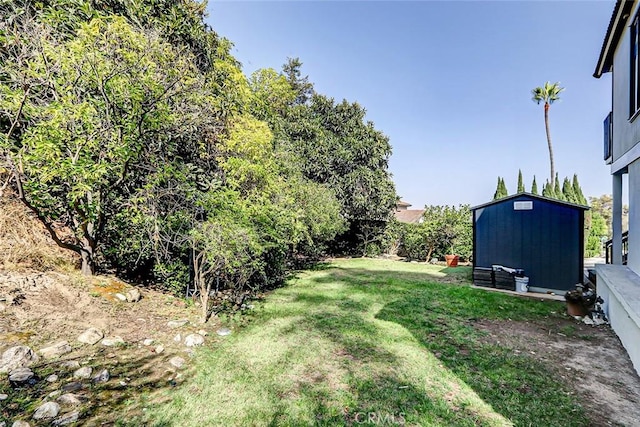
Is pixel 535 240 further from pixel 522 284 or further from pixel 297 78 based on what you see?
pixel 297 78

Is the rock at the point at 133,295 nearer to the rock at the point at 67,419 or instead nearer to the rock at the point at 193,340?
the rock at the point at 193,340

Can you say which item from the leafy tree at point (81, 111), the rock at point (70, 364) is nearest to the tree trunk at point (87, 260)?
the leafy tree at point (81, 111)

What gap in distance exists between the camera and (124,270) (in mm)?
5707

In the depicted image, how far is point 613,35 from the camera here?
579 cm

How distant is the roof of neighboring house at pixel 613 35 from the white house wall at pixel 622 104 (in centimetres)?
13

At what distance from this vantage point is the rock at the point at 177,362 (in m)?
3.27

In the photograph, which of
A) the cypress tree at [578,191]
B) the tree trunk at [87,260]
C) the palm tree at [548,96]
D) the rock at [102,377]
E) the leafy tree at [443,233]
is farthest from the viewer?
the cypress tree at [578,191]

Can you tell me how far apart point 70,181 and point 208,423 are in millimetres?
3457

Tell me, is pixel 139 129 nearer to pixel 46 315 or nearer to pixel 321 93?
pixel 46 315

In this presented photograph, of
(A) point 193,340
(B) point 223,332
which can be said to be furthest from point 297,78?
(A) point 193,340

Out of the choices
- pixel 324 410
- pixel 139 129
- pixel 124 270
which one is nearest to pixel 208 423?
pixel 324 410

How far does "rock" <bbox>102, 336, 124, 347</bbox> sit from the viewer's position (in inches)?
137

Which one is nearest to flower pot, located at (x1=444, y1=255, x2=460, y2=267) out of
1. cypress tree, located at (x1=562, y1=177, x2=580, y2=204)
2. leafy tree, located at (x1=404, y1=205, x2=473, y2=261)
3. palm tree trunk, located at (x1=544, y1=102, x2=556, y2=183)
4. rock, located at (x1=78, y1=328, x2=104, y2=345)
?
leafy tree, located at (x1=404, y1=205, x2=473, y2=261)

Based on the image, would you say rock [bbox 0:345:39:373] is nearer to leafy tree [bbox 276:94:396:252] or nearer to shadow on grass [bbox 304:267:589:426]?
shadow on grass [bbox 304:267:589:426]
